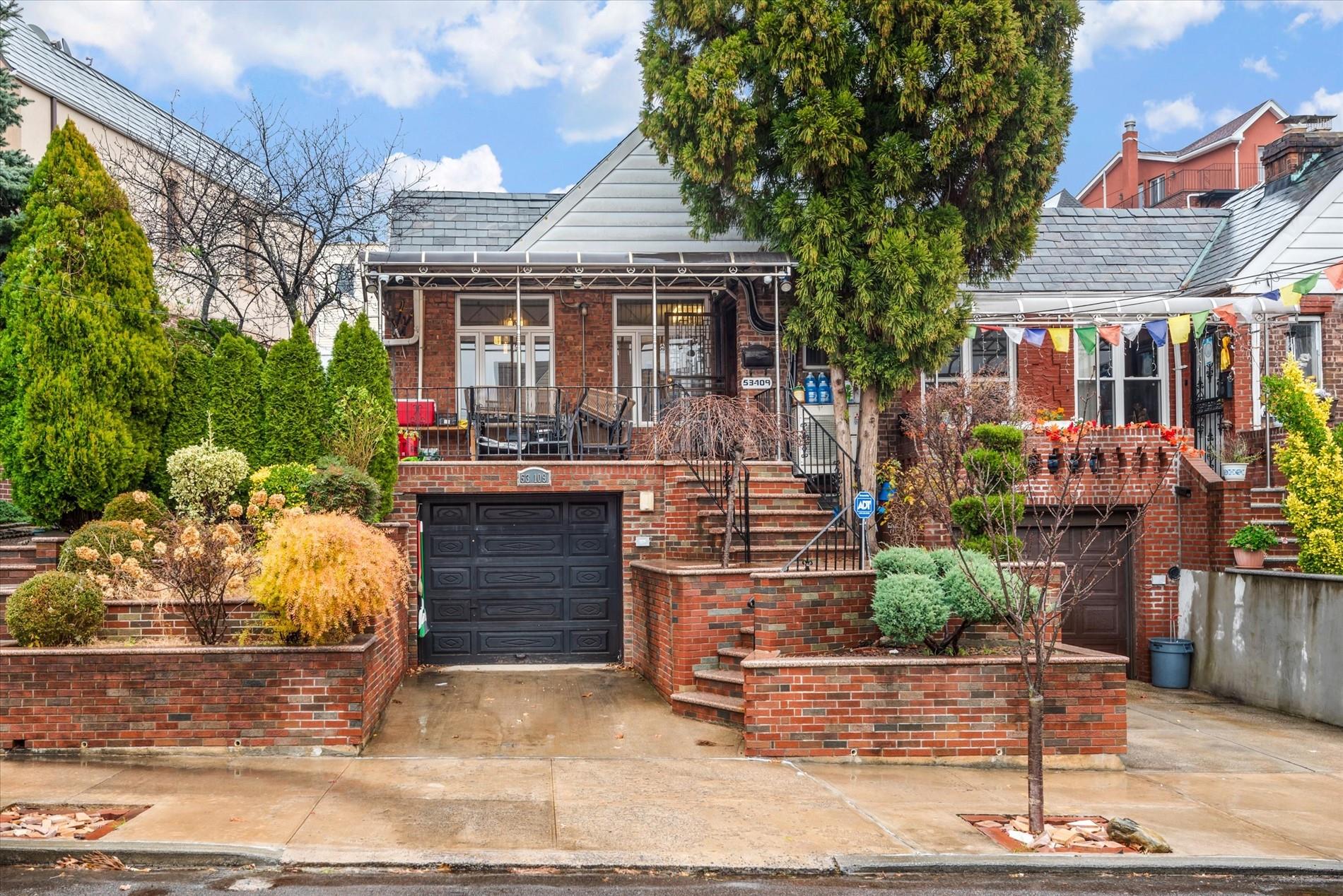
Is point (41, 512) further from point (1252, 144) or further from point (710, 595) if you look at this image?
point (1252, 144)

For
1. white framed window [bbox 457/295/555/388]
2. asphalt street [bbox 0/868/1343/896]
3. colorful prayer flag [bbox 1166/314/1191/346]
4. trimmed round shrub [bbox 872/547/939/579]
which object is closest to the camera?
asphalt street [bbox 0/868/1343/896]

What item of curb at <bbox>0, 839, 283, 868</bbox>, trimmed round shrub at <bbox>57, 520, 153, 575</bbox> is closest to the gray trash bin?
curb at <bbox>0, 839, 283, 868</bbox>

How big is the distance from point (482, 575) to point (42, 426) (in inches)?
196

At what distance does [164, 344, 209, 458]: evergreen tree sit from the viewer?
12.2 meters

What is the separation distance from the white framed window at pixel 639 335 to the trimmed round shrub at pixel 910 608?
757 centimetres

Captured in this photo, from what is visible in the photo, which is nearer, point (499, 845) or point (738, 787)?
point (499, 845)

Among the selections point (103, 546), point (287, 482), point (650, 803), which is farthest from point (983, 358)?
Answer: point (103, 546)

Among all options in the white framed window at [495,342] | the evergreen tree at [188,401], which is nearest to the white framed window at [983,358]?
the white framed window at [495,342]

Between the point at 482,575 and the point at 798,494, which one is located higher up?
the point at 798,494

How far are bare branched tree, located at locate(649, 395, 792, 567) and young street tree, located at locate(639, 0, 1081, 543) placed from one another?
3.77 ft

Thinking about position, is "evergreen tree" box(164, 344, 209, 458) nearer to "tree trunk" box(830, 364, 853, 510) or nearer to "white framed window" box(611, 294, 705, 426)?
"white framed window" box(611, 294, 705, 426)

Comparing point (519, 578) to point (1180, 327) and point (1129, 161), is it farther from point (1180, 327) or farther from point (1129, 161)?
point (1129, 161)

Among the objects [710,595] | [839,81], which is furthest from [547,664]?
[839,81]

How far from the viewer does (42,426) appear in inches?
443
